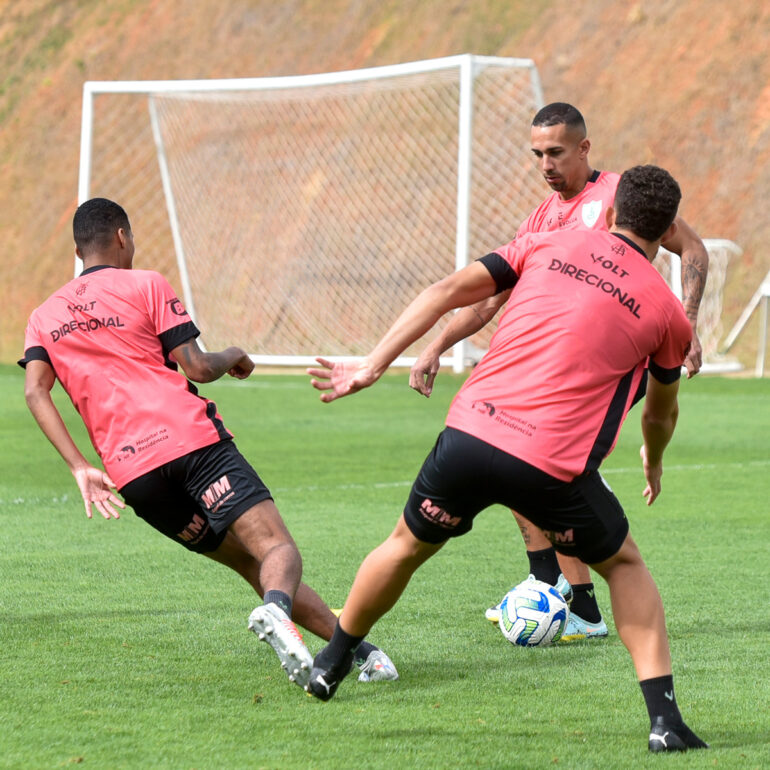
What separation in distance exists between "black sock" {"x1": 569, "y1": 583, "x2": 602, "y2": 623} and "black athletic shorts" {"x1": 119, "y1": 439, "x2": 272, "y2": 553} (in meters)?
1.62

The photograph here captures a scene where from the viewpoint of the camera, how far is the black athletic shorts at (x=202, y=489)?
4.90 m

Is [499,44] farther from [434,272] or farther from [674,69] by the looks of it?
[434,272]

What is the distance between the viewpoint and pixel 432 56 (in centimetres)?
3391

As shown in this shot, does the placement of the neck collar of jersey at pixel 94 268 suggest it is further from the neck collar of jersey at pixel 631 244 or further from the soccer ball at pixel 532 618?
the soccer ball at pixel 532 618

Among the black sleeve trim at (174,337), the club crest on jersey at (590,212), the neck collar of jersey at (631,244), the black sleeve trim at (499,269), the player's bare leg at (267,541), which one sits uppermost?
the neck collar of jersey at (631,244)

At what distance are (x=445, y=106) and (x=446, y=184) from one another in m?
1.52

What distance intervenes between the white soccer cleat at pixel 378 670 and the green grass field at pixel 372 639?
1.7 inches

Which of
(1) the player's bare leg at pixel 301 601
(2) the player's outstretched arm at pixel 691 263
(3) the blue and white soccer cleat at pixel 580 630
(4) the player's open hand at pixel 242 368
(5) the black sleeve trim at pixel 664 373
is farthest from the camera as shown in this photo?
(2) the player's outstretched arm at pixel 691 263

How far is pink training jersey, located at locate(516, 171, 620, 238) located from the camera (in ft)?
19.3

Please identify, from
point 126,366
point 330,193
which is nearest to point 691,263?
point 126,366

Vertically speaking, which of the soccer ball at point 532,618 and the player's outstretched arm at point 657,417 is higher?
the player's outstretched arm at point 657,417

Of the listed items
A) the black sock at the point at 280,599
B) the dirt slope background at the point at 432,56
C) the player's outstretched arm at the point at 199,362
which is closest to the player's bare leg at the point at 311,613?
the black sock at the point at 280,599

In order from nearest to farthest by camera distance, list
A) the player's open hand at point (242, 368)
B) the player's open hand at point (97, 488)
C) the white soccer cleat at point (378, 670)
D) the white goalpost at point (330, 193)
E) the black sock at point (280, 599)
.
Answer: the black sock at point (280, 599) → the player's open hand at point (97, 488) → the white soccer cleat at point (378, 670) → the player's open hand at point (242, 368) → the white goalpost at point (330, 193)

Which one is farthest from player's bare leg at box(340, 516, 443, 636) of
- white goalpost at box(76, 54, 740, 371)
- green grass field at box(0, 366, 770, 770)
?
white goalpost at box(76, 54, 740, 371)
